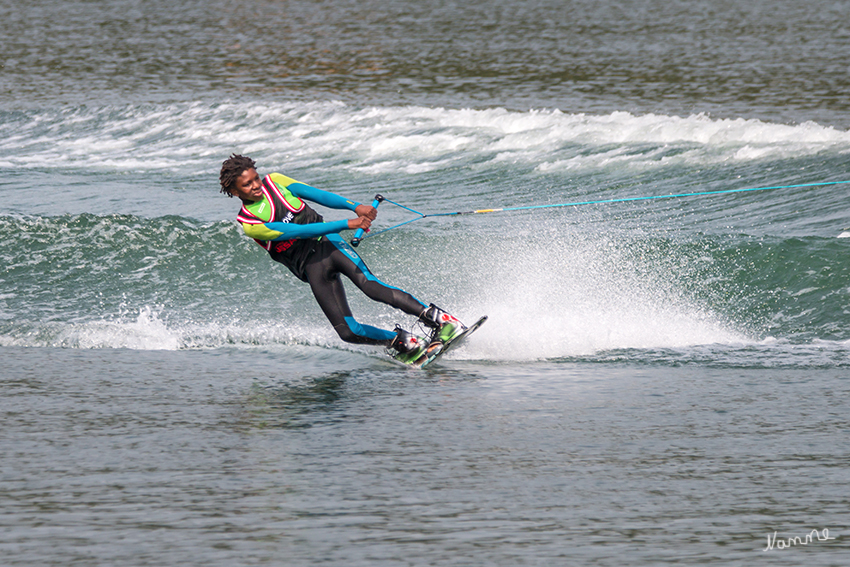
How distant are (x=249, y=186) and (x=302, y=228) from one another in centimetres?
44

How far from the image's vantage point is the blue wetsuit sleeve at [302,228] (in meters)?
7.39

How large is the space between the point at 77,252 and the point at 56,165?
6.13m

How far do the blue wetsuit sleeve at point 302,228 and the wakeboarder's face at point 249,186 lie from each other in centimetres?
21

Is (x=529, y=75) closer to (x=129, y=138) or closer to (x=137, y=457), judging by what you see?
(x=129, y=138)

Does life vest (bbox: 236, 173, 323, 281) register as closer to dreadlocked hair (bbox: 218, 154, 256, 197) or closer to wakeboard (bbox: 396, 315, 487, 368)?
dreadlocked hair (bbox: 218, 154, 256, 197)

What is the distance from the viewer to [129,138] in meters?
19.6

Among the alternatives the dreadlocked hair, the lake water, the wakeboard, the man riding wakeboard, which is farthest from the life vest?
the wakeboard

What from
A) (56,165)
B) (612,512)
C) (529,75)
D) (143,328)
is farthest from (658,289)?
(529,75)

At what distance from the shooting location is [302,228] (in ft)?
24.3

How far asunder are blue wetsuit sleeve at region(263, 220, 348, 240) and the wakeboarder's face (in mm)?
208

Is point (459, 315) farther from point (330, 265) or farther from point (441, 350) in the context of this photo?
point (330, 265)

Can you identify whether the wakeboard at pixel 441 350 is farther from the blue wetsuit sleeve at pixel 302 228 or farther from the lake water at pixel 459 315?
the blue wetsuit sleeve at pixel 302 228
